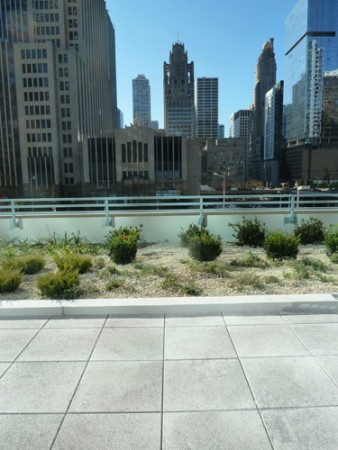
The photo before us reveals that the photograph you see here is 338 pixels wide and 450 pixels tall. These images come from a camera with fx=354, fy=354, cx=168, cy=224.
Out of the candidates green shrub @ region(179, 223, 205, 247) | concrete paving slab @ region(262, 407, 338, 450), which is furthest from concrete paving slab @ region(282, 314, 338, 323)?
green shrub @ region(179, 223, 205, 247)

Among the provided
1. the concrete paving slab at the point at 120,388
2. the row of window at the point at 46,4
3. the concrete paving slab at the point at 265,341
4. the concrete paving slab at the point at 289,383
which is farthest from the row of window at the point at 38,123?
the concrete paving slab at the point at 289,383

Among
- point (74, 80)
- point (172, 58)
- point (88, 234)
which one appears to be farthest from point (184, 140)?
point (172, 58)

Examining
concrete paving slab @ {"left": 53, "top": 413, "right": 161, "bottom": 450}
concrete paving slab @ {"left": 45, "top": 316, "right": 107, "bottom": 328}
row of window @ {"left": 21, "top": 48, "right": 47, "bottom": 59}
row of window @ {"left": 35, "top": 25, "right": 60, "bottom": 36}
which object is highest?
row of window @ {"left": 35, "top": 25, "right": 60, "bottom": 36}

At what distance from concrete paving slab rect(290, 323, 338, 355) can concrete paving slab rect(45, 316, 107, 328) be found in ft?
8.42

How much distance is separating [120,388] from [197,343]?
46.2 inches

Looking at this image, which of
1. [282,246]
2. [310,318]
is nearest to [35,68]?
[282,246]

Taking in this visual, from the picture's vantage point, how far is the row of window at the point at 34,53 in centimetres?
9844

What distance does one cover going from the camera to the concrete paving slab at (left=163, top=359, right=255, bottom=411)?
9.95ft

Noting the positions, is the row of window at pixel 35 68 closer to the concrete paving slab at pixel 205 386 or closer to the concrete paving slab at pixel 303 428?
the concrete paving slab at pixel 205 386

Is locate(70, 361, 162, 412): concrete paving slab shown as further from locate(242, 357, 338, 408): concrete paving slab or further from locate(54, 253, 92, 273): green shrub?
locate(54, 253, 92, 273): green shrub

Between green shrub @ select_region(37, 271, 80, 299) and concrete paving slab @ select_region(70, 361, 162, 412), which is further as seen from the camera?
green shrub @ select_region(37, 271, 80, 299)

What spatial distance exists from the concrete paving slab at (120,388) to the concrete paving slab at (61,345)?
1.18ft

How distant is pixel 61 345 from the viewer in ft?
13.6

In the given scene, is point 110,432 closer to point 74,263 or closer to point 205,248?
point 74,263
